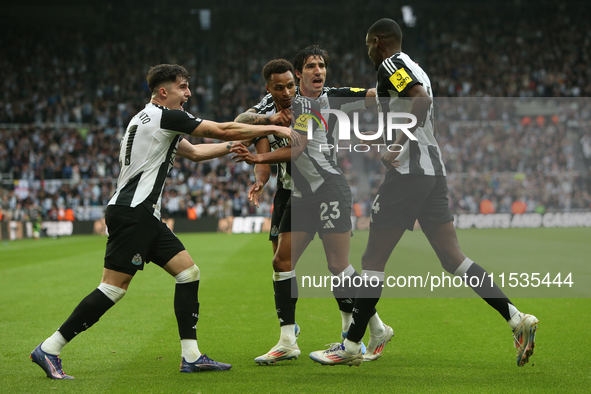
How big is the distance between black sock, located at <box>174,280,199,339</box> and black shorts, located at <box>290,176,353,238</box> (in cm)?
107

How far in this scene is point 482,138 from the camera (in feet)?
95.3

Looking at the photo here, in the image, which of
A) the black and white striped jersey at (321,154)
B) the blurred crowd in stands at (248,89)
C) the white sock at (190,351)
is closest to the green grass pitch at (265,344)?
the white sock at (190,351)

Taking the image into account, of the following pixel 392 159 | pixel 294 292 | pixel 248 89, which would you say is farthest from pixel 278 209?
pixel 248 89

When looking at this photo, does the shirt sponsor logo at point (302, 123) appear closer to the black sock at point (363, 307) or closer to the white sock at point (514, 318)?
the black sock at point (363, 307)

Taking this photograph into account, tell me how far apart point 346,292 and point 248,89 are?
3079cm

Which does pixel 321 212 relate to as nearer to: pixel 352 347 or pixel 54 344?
pixel 352 347

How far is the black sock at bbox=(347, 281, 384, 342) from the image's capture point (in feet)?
14.5

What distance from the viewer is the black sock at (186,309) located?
466 cm

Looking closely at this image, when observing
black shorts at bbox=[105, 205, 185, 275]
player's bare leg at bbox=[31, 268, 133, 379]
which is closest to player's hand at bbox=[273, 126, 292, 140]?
black shorts at bbox=[105, 205, 185, 275]

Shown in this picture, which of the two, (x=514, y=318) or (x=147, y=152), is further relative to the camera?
(x=147, y=152)

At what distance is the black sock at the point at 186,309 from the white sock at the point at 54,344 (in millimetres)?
904

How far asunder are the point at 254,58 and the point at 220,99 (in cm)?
420

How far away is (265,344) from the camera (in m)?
5.47

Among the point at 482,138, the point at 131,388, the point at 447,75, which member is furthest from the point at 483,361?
the point at 447,75
